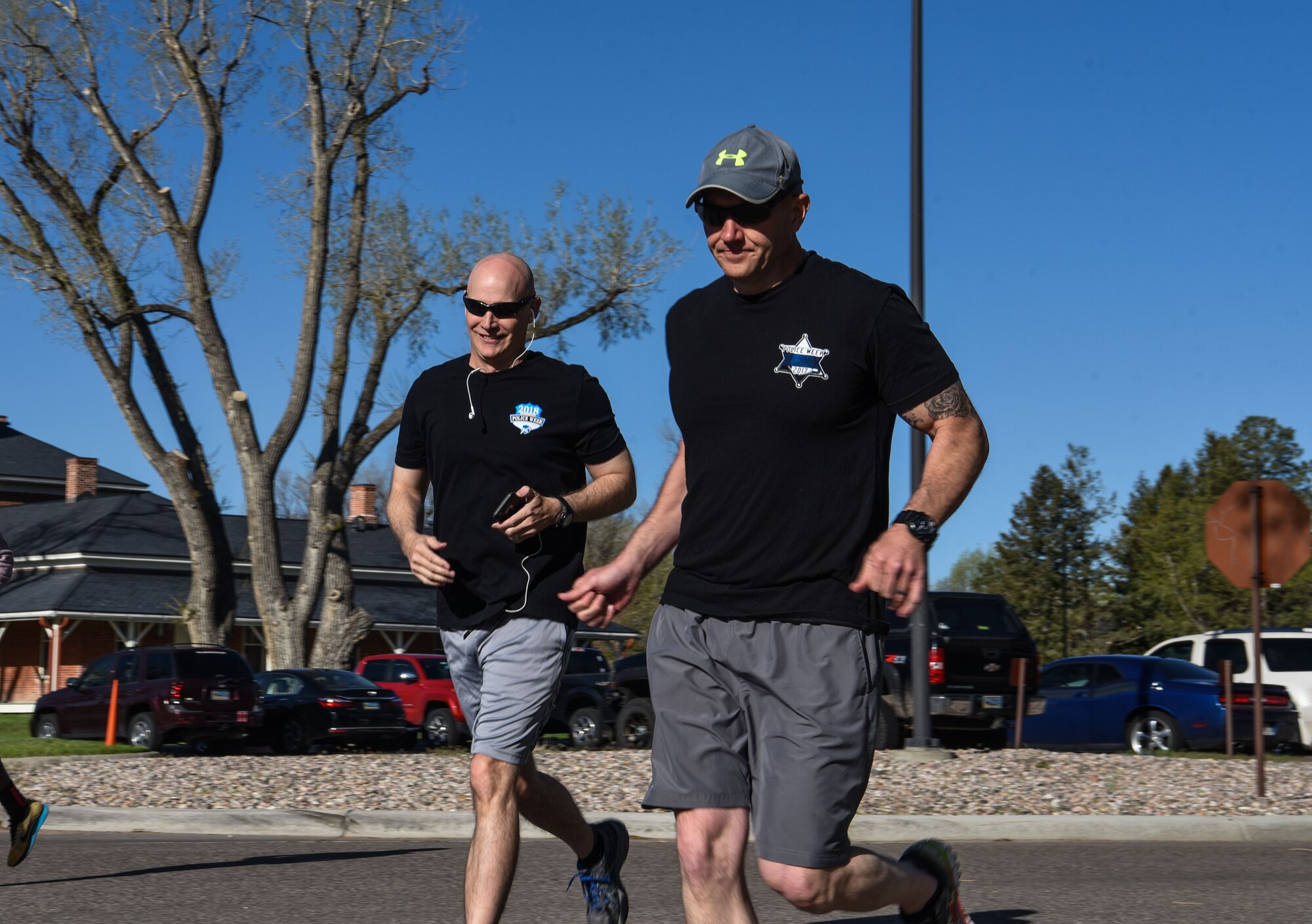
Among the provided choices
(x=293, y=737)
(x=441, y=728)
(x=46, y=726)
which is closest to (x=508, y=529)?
(x=293, y=737)

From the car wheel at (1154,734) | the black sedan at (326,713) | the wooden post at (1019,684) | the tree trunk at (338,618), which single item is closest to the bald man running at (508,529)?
the wooden post at (1019,684)

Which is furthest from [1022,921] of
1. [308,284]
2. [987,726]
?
[308,284]

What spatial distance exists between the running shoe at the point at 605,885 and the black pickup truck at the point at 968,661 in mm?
11780

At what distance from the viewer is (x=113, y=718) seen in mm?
21672

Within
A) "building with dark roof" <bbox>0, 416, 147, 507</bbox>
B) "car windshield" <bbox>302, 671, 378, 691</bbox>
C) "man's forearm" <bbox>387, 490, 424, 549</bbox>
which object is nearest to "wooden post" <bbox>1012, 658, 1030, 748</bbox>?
"car windshield" <bbox>302, 671, 378, 691</bbox>

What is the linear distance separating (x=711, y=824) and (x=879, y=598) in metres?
0.65

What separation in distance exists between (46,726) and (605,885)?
21.3 m

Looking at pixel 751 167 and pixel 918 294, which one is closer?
pixel 751 167

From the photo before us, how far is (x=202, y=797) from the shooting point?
35.1 feet

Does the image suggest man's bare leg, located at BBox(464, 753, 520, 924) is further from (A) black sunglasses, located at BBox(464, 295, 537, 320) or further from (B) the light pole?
(B) the light pole

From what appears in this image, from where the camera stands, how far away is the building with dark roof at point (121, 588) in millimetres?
38781

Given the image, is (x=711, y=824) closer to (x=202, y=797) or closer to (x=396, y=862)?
(x=396, y=862)

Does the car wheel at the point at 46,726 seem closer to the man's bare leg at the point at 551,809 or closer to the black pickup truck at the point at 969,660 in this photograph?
the black pickup truck at the point at 969,660

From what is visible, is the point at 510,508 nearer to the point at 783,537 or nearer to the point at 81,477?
the point at 783,537
